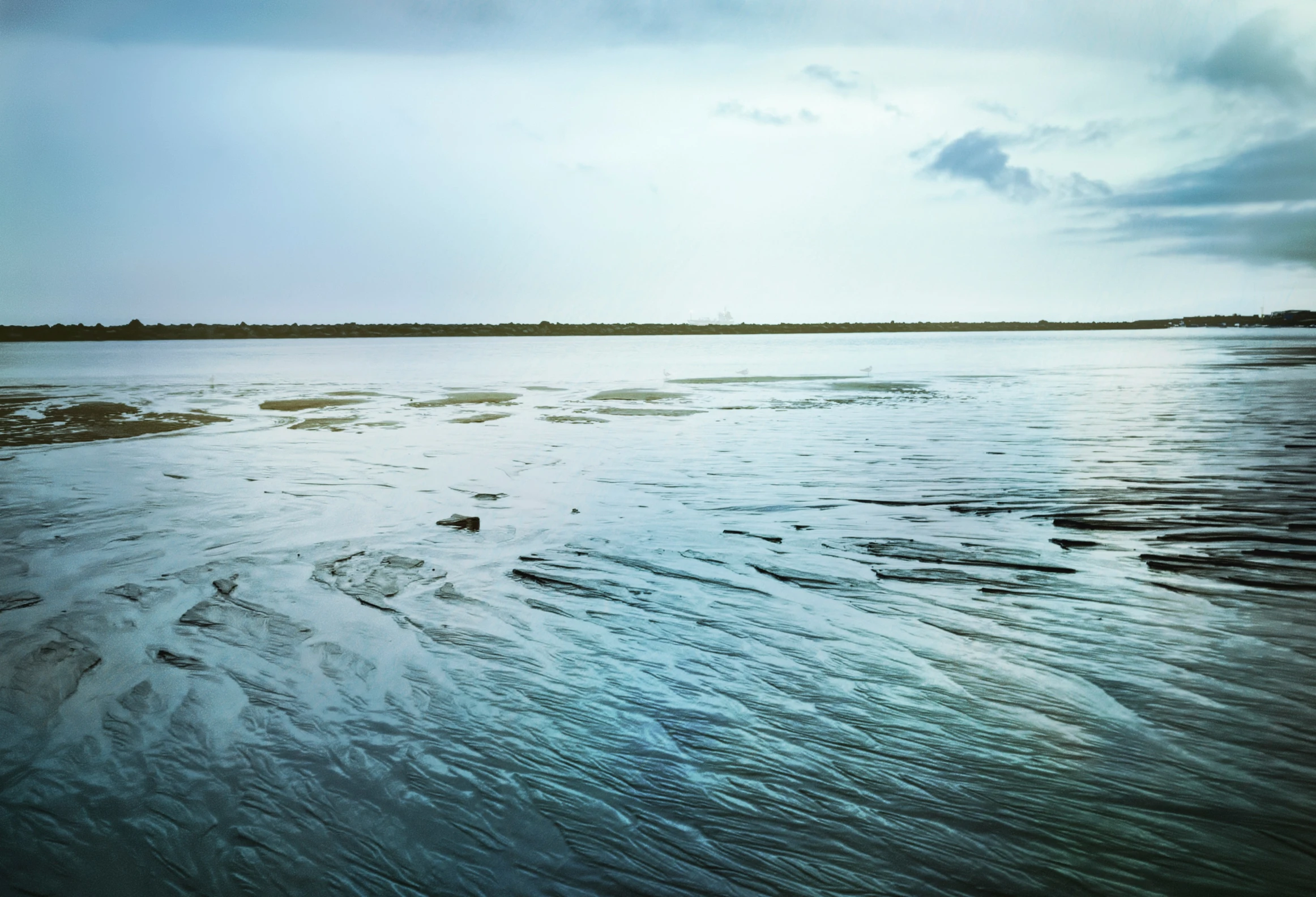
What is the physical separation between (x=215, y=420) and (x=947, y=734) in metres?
21.6

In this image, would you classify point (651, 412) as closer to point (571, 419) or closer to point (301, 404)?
point (571, 419)

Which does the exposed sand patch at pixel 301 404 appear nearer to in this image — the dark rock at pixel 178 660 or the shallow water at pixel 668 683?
the shallow water at pixel 668 683

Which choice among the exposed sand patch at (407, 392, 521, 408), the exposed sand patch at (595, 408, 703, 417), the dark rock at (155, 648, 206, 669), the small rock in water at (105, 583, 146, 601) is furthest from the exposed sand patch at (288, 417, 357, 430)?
the dark rock at (155, 648, 206, 669)

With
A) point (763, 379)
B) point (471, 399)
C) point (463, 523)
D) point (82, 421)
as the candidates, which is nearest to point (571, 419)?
point (471, 399)

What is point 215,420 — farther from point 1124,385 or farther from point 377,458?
point 1124,385

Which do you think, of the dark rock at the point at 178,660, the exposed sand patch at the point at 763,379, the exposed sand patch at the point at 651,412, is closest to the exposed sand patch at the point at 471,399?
the exposed sand patch at the point at 651,412

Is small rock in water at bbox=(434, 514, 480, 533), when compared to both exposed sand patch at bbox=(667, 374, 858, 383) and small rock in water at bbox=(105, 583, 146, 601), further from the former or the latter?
exposed sand patch at bbox=(667, 374, 858, 383)

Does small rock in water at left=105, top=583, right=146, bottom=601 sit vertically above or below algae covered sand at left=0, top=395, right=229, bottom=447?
below

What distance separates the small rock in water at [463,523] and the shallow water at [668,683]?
279mm

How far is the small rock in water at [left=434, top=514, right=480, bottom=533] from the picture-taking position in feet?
29.8

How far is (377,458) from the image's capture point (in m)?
14.8

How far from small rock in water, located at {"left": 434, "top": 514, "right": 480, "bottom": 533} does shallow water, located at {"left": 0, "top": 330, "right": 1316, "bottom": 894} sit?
11.0 inches

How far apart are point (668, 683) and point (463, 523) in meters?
4.88

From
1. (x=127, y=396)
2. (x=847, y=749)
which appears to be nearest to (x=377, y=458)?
(x=847, y=749)
